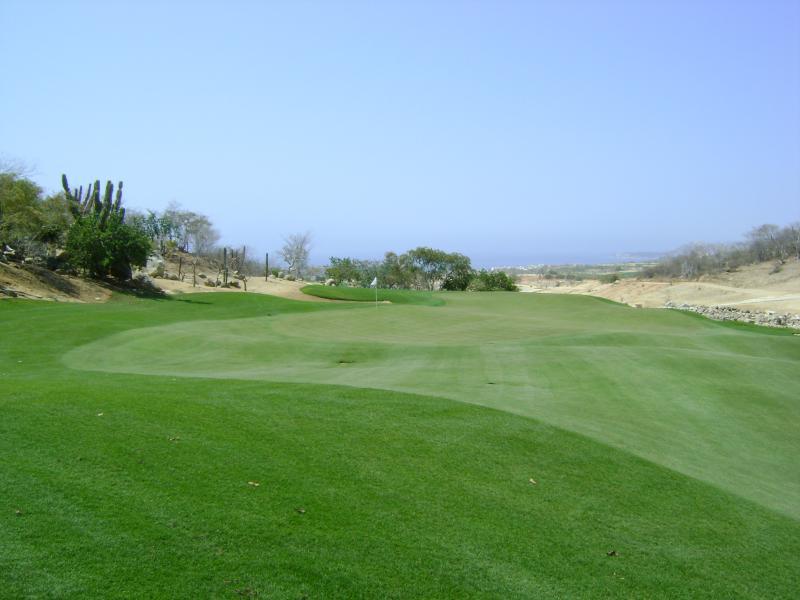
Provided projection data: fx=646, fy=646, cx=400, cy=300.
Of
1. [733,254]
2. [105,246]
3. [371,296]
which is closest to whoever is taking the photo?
[105,246]

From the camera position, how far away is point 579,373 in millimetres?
14469

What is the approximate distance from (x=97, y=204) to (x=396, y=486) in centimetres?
3810

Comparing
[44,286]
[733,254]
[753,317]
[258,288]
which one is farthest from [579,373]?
[733,254]

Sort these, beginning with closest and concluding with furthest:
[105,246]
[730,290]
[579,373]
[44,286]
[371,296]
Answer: [579,373]
[44,286]
[105,246]
[371,296]
[730,290]

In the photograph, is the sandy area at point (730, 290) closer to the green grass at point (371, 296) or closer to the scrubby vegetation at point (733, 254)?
the scrubby vegetation at point (733, 254)

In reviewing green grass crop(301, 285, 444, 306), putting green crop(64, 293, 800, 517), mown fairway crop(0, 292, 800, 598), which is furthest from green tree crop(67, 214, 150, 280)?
mown fairway crop(0, 292, 800, 598)

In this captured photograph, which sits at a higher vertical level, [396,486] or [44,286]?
[44,286]

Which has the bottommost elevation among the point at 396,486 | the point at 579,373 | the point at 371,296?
the point at 396,486

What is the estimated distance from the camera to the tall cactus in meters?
37.8

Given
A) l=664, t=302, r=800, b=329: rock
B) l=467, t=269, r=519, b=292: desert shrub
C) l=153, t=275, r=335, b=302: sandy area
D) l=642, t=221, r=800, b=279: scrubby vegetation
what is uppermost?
l=642, t=221, r=800, b=279: scrubby vegetation

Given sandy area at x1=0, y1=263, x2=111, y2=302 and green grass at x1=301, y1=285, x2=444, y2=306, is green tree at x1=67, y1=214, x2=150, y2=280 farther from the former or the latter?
green grass at x1=301, y1=285, x2=444, y2=306

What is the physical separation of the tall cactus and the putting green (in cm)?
1754

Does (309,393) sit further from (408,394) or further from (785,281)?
(785,281)

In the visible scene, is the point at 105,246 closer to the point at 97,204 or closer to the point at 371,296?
the point at 97,204
